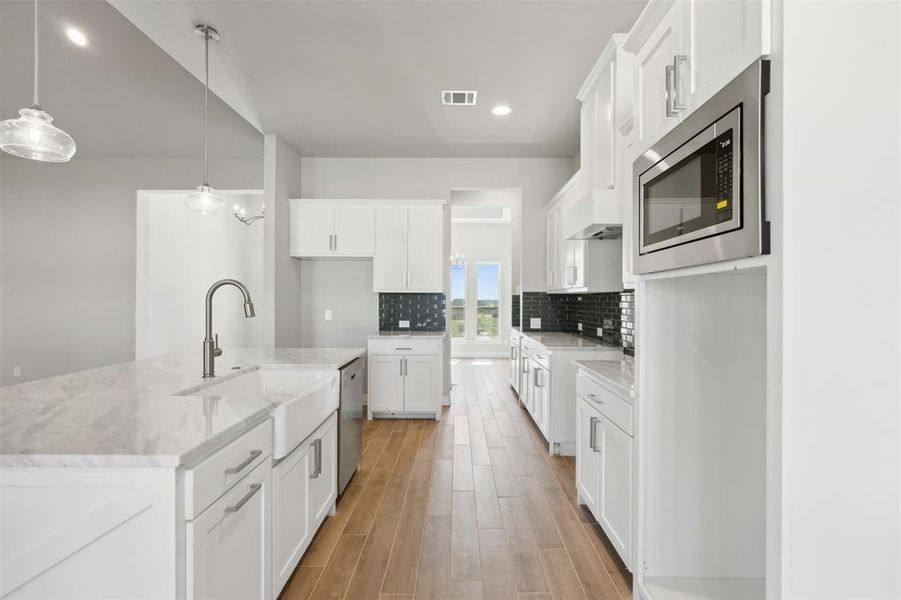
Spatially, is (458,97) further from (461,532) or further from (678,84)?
(461,532)

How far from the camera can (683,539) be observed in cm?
160

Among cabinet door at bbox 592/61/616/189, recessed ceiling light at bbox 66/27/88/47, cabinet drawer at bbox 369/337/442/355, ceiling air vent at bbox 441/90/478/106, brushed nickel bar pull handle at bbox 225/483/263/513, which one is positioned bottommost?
brushed nickel bar pull handle at bbox 225/483/263/513

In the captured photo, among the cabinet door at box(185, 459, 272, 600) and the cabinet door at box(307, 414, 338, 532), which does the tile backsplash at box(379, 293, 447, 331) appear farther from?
the cabinet door at box(185, 459, 272, 600)

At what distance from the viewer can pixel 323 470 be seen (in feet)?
7.34

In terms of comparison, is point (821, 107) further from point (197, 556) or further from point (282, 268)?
point (282, 268)

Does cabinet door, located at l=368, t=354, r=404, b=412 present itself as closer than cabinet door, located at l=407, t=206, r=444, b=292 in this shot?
Yes

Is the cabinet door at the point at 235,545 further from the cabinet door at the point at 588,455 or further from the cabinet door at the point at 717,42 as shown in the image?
the cabinet door at the point at 717,42

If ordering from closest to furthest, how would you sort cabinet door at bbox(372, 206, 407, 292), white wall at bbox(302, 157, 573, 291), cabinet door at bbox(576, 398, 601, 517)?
cabinet door at bbox(576, 398, 601, 517) < cabinet door at bbox(372, 206, 407, 292) < white wall at bbox(302, 157, 573, 291)

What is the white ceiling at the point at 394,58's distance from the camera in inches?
95.3

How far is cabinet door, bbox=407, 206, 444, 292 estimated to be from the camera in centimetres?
473

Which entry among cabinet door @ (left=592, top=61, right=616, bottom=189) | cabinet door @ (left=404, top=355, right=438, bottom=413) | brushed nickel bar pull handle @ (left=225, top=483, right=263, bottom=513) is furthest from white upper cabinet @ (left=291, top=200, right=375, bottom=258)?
brushed nickel bar pull handle @ (left=225, top=483, right=263, bottom=513)

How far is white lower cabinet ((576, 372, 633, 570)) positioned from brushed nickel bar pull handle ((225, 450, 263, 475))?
1.44m

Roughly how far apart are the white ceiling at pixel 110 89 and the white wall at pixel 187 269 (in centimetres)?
72

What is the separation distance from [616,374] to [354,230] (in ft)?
11.2
